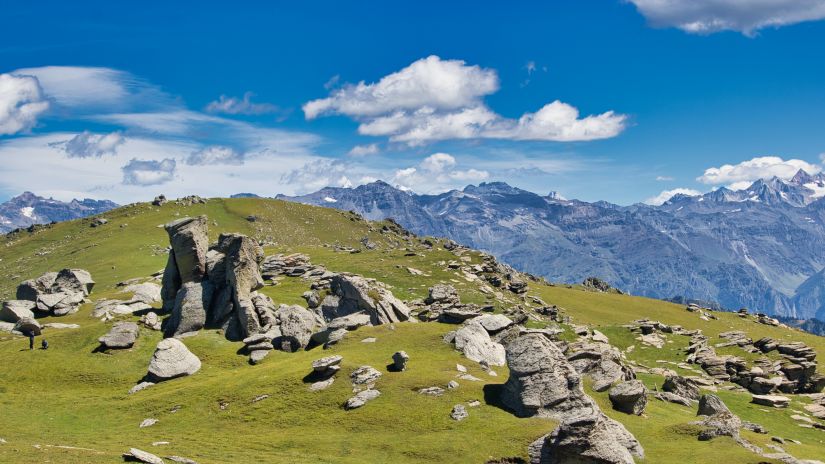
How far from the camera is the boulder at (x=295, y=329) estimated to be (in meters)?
70.4

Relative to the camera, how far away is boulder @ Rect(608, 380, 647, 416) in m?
53.3

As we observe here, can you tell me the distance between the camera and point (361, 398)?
168 ft

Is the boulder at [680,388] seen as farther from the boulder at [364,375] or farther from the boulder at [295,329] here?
the boulder at [295,329]

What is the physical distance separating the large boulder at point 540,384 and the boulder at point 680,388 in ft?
85.1

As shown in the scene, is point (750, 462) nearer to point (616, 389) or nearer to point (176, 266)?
point (616, 389)

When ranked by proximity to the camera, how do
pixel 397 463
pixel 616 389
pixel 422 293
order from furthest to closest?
1. pixel 422 293
2. pixel 616 389
3. pixel 397 463

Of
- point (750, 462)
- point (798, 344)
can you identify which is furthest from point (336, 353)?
point (798, 344)

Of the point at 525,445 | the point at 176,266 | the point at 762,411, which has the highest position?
the point at 176,266

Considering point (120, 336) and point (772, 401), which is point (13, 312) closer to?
point (120, 336)

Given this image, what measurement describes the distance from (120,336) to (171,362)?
11956mm

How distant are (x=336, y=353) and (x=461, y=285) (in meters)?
57.9

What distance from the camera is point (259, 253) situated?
94.2m

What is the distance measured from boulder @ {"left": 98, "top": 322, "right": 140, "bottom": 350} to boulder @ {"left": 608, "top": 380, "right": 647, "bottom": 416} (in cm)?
5803

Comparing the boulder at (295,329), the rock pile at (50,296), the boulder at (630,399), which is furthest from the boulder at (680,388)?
the rock pile at (50,296)
